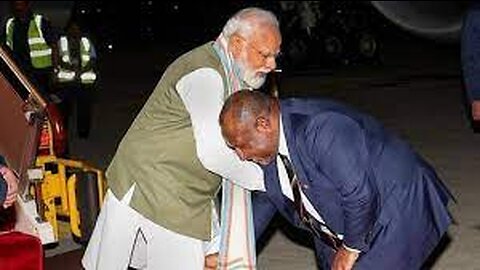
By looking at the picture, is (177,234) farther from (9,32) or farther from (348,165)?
(9,32)

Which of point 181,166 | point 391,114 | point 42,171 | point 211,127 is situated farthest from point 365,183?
point 391,114

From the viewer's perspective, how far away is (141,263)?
509 centimetres

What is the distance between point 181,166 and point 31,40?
5.89m

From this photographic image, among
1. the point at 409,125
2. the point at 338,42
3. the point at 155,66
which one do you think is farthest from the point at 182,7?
the point at 409,125

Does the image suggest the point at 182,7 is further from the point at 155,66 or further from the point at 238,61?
the point at 238,61

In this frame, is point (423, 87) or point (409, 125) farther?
point (423, 87)

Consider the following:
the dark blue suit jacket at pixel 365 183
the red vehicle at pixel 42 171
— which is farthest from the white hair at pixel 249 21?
the red vehicle at pixel 42 171

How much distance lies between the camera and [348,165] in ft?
13.2

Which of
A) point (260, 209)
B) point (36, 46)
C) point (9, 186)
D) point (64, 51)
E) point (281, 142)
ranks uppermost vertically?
point (281, 142)

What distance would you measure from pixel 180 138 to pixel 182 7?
33627 mm

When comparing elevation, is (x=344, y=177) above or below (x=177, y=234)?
above

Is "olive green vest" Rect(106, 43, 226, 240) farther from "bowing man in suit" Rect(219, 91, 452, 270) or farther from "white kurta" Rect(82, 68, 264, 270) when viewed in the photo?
"bowing man in suit" Rect(219, 91, 452, 270)

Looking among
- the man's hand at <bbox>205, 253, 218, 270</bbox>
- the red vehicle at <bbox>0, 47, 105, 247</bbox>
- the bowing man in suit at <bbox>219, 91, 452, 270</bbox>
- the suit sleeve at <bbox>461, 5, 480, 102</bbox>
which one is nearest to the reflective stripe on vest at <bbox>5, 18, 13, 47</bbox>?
the red vehicle at <bbox>0, 47, 105, 247</bbox>

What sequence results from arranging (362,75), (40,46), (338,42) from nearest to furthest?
1. (40,46)
2. (362,75)
3. (338,42)
